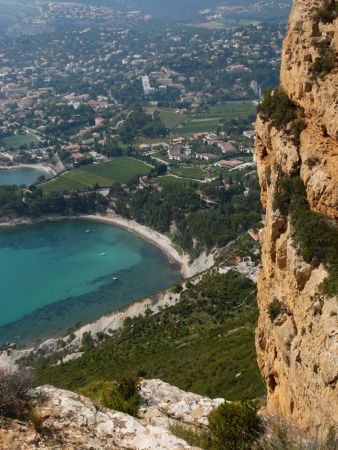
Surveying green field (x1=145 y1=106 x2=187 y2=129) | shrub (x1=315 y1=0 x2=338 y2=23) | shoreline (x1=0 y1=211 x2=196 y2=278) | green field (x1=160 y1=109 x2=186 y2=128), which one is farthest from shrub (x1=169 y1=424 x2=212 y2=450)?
green field (x1=160 y1=109 x2=186 y2=128)

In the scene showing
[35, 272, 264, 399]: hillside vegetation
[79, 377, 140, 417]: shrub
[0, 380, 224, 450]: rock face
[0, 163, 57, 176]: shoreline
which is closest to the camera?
[0, 380, 224, 450]: rock face

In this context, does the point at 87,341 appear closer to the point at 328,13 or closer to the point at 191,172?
the point at 328,13

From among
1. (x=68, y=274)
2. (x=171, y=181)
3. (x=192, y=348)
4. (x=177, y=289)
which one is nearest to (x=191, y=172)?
(x=171, y=181)

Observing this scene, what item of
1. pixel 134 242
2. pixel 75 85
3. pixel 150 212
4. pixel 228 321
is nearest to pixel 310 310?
pixel 228 321

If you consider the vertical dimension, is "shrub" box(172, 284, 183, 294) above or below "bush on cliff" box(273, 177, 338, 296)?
below

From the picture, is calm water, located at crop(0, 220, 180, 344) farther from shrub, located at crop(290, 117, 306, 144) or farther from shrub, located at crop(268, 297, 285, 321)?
shrub, located at crop(290, 117, 306, 144)

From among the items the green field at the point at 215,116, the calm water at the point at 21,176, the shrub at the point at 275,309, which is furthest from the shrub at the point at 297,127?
the green field at the point at 215,116

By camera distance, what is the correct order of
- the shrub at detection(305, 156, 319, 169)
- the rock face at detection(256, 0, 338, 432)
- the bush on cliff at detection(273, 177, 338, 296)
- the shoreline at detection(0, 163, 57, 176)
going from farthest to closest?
the shoreline at detection(0, 163, 57, 176) → the shrub at detection(305, 156, 319, 169) → the bush on cliff at detection(273, 177, 338, 296) → the rock face at detection(256, 0, 338, 432)

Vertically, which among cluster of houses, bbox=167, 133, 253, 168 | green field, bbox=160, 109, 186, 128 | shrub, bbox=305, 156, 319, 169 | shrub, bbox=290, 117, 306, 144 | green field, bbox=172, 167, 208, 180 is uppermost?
shrub, bbox=290, 117, 306, 144

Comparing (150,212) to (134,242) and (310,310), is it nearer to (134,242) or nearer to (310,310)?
(134,242)
